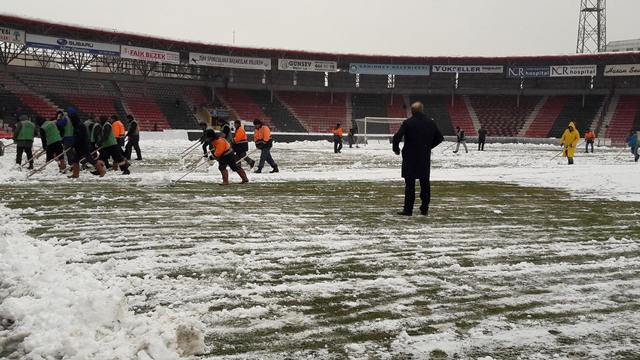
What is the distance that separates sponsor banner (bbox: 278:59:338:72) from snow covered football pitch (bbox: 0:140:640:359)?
4092cm

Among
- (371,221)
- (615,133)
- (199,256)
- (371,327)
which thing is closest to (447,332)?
(371,327)

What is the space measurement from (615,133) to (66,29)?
1757 inches

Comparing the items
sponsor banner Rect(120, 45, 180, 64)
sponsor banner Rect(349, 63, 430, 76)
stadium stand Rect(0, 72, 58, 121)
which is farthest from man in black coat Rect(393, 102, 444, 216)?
sponsor banner Rect(349, 63, 430, 76)

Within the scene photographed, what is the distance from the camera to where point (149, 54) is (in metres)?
40.4

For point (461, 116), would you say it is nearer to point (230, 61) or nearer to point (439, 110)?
point (439, 110)

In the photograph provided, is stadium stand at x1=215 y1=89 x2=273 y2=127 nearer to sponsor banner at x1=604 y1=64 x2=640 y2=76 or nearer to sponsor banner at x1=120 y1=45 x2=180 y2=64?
sponsor banner at x1=120 y1=45 x2=180 y2=64

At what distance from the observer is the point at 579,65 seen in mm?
47000

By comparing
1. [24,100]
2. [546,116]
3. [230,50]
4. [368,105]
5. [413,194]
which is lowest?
[413,194]

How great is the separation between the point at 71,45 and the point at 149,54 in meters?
5.83

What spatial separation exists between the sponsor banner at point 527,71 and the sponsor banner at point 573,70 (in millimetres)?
617

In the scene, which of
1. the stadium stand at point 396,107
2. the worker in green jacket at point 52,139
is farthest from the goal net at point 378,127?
the worker in green jacket at point 52,139

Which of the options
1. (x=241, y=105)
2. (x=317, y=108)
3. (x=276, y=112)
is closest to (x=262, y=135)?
(x=276, y=112)

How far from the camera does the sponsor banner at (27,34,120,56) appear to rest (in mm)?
35031

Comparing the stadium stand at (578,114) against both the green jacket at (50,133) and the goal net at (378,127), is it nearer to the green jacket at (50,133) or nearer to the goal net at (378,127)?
the goal net at (378,127)
